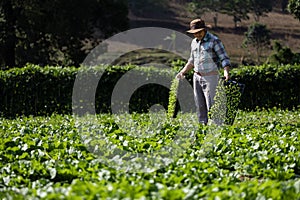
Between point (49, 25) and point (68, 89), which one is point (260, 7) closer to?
point (49, 25)

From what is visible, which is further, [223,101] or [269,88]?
[269,88]

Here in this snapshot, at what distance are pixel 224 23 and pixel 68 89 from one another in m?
64.9

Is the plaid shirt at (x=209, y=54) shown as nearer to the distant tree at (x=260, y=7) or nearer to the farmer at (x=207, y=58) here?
the farmer at (x=207, y=58)

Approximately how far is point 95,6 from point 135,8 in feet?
167

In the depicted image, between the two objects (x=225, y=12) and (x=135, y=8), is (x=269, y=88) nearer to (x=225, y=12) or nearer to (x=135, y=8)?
(x=225, y=12)

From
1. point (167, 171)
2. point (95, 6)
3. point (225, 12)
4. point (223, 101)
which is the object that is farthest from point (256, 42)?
point (167, 171)

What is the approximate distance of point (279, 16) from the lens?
84.1 meters

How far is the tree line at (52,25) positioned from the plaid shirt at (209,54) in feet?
70.0

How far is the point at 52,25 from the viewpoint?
33188 mm

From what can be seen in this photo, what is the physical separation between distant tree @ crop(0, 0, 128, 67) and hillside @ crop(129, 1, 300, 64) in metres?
34.9

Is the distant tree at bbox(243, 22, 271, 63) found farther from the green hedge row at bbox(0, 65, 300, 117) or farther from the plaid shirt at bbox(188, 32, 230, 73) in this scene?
the plaid shirt at bbox(188, 32, 230, 73)

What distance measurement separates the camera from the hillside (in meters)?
74.5

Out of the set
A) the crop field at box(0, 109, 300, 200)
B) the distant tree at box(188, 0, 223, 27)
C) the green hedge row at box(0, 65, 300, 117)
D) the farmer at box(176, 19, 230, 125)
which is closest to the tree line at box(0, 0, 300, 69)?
the green hedge row at box(0, 65, 300, 117)

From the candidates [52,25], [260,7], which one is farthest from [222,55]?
[260,7]
